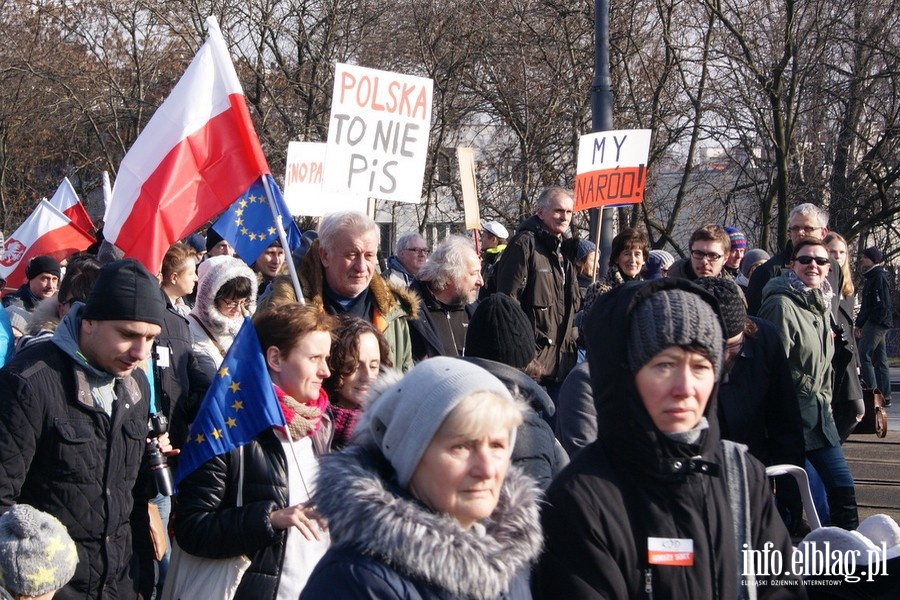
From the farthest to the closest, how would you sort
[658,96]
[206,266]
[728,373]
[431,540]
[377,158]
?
1. [658,96]
2. [377,158]
3. [206,266]
4. [728,373]
5. [431,540]

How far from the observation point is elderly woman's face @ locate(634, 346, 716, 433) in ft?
8.71

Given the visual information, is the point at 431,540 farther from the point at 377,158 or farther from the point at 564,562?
the point at 377,158

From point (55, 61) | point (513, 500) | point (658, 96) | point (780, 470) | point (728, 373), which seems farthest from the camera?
point (55, 61)

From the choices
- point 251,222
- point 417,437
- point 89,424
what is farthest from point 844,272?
point 417,437

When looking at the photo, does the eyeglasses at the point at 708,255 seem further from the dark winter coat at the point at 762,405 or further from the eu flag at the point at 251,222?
the eu flag at the point at 251,222

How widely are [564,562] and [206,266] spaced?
429 centimetres

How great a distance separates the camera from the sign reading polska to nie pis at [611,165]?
34.0ft

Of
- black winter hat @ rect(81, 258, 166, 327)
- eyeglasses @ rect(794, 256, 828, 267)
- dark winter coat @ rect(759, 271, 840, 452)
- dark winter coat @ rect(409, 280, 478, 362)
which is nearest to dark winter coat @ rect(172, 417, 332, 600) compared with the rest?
black winter hat @ rect(81, 258, 166, 327)

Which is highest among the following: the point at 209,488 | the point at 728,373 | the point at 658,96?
the point at 658,96

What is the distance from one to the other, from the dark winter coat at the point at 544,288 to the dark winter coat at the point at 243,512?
459cm

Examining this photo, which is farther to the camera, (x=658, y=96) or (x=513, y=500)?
(x=658, y=96)

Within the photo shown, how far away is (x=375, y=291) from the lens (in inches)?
218

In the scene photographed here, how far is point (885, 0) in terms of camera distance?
1784 cm

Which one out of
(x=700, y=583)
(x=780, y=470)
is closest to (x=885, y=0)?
(x=780, y=470)
